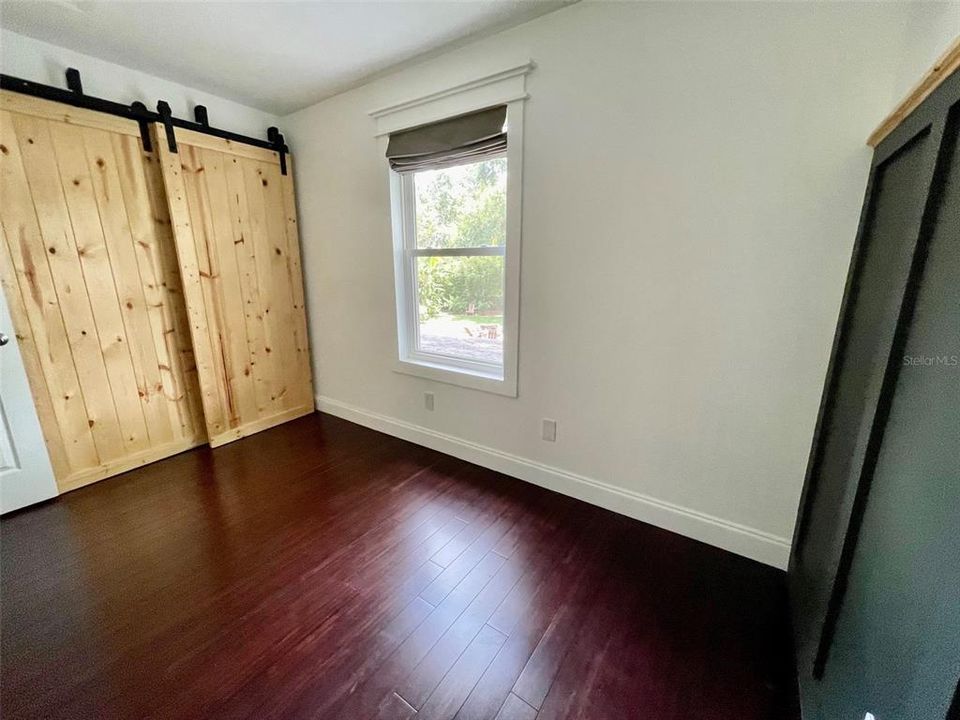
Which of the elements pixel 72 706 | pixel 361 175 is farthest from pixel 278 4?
pixel 72 706

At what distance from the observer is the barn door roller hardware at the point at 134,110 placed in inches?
73.6

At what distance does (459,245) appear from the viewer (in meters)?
2.40

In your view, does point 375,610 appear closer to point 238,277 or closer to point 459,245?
point 459,245

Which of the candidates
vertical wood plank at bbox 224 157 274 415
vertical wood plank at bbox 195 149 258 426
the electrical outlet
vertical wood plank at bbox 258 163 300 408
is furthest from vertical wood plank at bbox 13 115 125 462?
the electrical outlet

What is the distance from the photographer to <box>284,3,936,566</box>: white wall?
1330mm

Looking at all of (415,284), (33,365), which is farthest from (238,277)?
(415,284)

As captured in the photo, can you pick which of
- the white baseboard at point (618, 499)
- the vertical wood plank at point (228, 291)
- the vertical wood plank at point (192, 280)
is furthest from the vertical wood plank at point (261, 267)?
the white baseboard at point (618, 499)

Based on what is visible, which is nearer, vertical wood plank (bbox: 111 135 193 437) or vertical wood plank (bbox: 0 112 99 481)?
vertical wood plank (bbox: 0 112 99 481)

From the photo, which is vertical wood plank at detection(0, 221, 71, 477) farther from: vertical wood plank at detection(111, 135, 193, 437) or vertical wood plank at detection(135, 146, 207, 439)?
vertical wood plank at detection(135, 146, 207, 439)

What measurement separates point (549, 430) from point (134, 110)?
3.01 m

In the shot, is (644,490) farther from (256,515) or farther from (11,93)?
(11,93)

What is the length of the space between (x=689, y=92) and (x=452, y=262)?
1458 mm

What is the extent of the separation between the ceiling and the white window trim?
0.23m

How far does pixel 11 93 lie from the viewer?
1827mm
